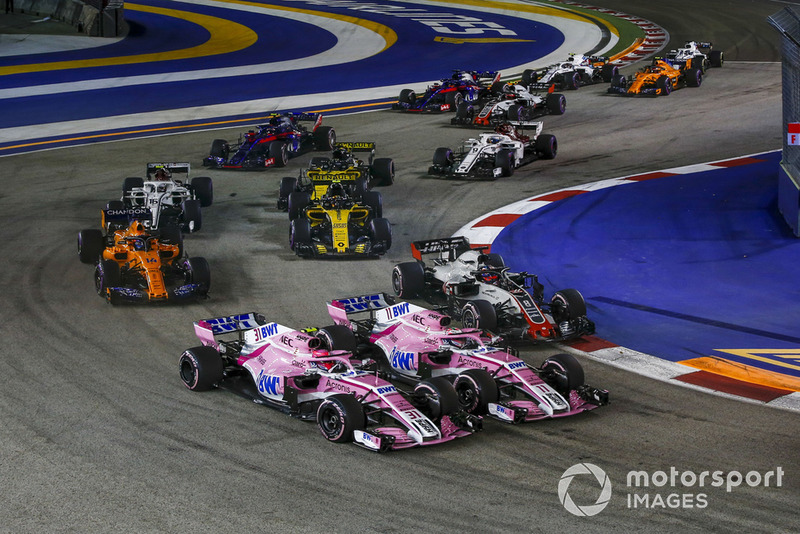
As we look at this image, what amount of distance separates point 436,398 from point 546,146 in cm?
1650

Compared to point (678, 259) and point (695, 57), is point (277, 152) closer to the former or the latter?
point (678, 259)

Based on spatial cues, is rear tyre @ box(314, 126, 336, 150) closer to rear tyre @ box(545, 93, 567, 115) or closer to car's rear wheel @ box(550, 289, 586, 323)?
rear tyre @ box(545, 93, 567, 115)

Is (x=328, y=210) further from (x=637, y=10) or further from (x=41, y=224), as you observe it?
(x=637, y=10)

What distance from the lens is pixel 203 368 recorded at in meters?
12.9

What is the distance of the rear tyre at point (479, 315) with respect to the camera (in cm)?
1481

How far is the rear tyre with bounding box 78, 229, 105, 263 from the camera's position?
18469 mm

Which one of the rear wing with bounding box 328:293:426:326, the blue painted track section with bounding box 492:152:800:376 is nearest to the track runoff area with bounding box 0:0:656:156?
the blue painted track section with bounding box 492:152:800:376

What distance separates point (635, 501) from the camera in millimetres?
10039

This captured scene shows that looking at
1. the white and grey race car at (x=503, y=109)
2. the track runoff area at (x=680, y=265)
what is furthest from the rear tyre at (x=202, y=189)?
the white and grey race car at (x=503, y=109)

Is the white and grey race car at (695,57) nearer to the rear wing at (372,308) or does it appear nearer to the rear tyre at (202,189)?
the rear tyre at (202,189)

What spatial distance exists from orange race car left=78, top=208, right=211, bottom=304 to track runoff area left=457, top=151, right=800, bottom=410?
18.7 ft

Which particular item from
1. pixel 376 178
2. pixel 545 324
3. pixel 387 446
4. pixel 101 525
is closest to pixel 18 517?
pixel 101 525

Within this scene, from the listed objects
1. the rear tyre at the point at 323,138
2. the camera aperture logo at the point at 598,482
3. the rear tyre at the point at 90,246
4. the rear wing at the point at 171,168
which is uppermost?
the camera aperture logo at the point at 598,482

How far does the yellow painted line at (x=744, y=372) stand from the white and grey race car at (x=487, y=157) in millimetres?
11831
